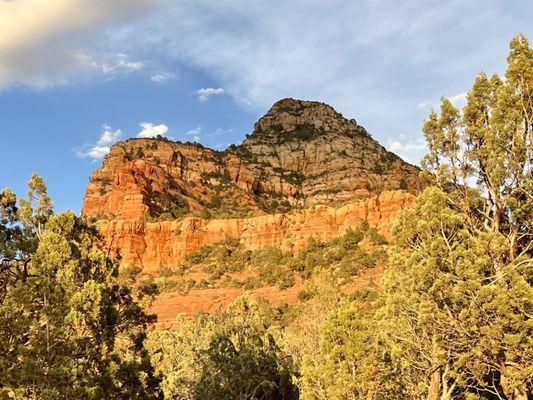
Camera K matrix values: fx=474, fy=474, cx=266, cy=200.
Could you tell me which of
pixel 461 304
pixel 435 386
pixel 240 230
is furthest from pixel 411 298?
pixel 240 230

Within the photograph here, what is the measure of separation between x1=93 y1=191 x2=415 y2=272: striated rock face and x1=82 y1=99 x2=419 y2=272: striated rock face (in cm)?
17

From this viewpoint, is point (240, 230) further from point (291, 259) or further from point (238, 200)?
point (238, 200)

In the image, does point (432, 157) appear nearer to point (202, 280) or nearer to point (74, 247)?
point (74, 247)

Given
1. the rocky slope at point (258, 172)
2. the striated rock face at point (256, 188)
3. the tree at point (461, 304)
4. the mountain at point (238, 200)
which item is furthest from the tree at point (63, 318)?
the rocky slope at point (258, 172)

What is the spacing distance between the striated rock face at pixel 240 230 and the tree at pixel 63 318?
202 feet

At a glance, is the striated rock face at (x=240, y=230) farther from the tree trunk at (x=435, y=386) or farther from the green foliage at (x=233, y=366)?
the tree trunk at (x=435, y=386)

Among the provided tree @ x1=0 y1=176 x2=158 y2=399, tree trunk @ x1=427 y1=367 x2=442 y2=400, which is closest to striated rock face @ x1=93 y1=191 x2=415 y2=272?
tree trunk @ x1=427 y1=367 x2=442 y2=400

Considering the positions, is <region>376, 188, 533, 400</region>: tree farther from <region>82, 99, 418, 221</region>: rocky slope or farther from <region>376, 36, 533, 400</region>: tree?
<region>82, 99, 418, 221</region>: rocky slope

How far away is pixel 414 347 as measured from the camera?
47.9 ft

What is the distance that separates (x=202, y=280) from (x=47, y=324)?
62028mm

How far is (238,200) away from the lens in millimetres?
110562

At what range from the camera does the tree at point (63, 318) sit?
35.5 feet

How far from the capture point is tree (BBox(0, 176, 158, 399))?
10.8 meters

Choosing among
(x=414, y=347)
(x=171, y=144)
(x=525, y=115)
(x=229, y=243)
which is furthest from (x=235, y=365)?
(x=171, y=144)
